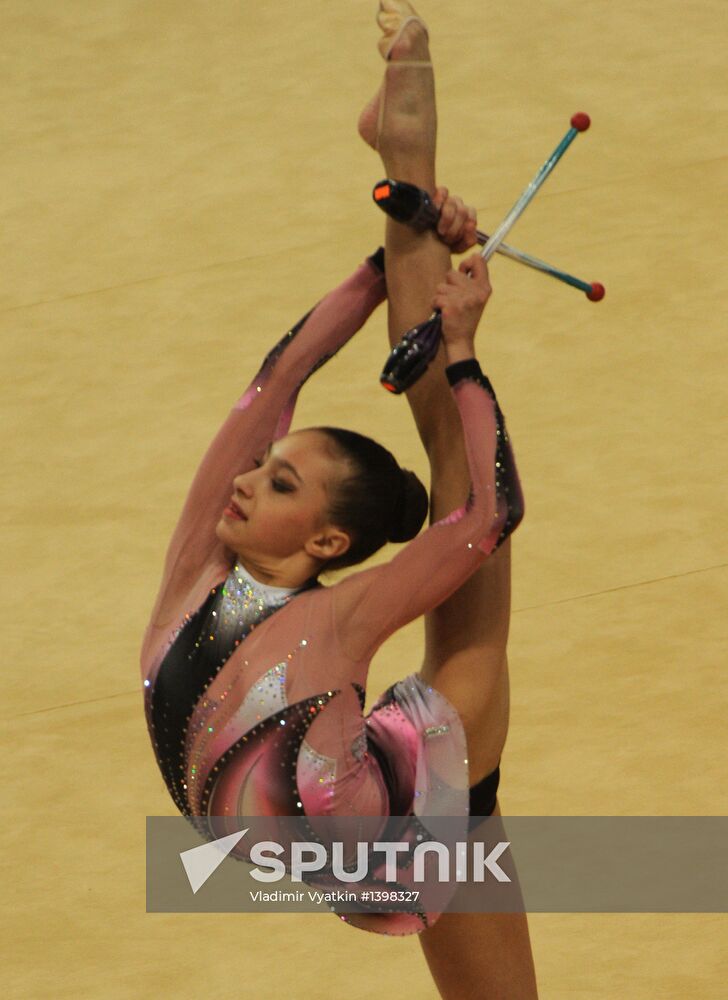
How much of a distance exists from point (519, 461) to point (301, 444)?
1.51 meters

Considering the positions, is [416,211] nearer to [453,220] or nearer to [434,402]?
[453,220]

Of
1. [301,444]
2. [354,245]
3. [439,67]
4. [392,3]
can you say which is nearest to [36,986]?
[301,444]

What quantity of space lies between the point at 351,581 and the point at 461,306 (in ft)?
0.92

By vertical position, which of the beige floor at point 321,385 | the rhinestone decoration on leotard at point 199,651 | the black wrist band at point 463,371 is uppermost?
the black wrist band at point 463,371

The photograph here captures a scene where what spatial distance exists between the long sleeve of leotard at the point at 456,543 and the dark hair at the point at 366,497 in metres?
0.08

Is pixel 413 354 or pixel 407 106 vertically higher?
pixel 407 106

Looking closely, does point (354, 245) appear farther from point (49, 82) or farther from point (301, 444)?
point (301, 444)

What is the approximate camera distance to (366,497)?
5.45ft

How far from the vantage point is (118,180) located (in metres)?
4.25

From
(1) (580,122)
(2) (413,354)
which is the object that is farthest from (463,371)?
(1) (580,122)

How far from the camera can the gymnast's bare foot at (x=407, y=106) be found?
5.57 feet

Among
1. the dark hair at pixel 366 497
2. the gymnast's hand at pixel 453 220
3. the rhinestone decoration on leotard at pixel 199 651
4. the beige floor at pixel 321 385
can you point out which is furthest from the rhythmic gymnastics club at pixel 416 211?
the beige floor at pixel 321 385

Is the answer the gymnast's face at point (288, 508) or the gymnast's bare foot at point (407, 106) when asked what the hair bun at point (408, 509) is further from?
the gymnast's bare foot at point (407, 106)

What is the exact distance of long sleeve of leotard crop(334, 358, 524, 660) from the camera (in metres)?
1.58
